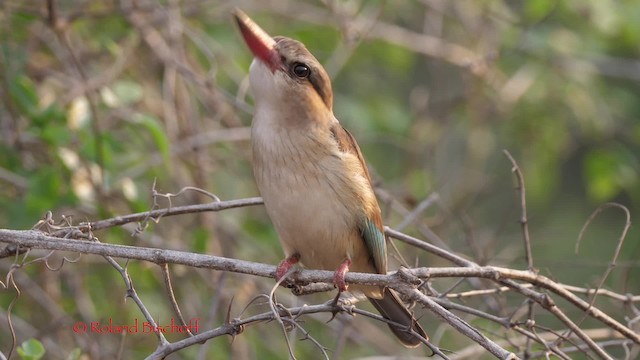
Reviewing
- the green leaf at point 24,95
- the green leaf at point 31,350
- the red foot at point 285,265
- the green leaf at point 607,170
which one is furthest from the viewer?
the green leaf at point 607,170

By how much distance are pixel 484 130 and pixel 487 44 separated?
576 mm

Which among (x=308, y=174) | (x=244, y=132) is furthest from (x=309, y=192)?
(x=244, y=132)

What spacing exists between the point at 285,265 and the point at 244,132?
146 centimetres

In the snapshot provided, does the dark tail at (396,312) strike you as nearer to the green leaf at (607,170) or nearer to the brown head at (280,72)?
the brown head at (280,72)

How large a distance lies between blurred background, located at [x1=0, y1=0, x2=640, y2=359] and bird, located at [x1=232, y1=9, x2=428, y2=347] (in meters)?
0.25

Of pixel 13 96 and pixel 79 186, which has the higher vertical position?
pixel 13 96

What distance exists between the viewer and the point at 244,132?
410 centimetres

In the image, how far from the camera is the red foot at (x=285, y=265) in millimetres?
2438

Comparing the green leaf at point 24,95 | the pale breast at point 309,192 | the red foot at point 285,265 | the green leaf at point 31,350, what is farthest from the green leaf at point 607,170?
the green leaf at point 31,350

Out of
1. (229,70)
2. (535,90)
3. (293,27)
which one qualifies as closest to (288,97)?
(229,70)

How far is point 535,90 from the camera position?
5281 mm

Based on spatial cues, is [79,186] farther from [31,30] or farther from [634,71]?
[634,71]

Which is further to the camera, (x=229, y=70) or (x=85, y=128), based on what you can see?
(x=229, y=70)

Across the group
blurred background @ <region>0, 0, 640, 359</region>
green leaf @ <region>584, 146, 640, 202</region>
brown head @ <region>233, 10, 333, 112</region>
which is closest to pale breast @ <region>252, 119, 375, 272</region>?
brown head @ <region>233, 10, 333, 112</region>
